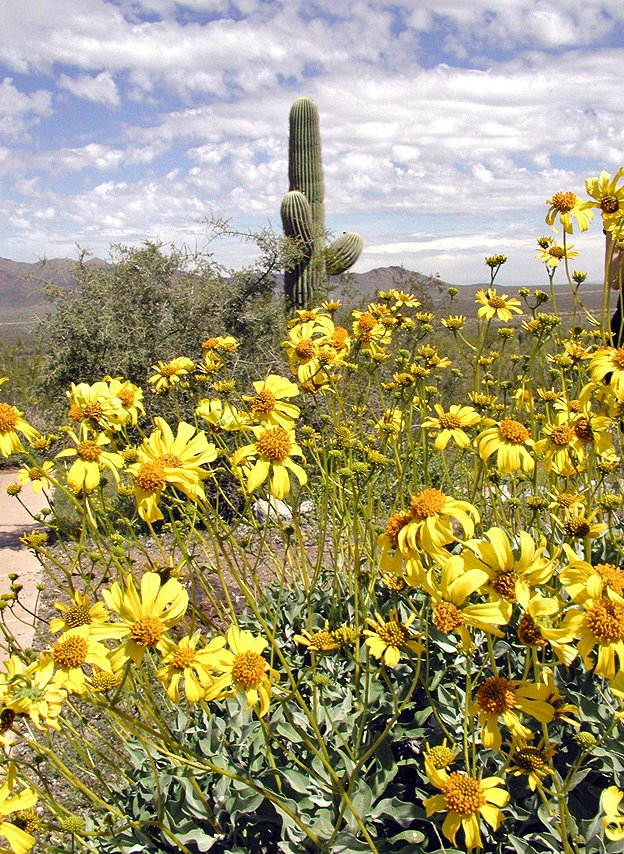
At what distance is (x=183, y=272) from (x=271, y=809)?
6.04 m

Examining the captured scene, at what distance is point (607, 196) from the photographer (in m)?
2.17

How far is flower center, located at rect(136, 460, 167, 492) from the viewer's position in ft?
4.76

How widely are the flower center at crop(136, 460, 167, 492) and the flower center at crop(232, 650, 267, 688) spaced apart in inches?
15.7

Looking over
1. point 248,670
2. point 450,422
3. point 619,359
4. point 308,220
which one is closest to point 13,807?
point 248,670

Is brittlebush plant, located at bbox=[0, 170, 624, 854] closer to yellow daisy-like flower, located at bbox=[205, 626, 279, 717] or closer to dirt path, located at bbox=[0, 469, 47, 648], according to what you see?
yellow daisy-like flower, located at bbox=[205, 626, 279, 717]

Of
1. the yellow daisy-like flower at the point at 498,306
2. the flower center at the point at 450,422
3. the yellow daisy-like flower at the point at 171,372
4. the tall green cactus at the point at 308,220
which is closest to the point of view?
the flower center at the point at 450,422

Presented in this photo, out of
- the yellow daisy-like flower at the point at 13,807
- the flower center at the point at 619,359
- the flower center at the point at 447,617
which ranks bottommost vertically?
the yellow daisy-like flower at the point at 13,807

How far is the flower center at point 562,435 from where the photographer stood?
2.09 m

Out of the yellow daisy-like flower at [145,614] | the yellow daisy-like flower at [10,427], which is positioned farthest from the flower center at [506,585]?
the yellow daisy-like flower at [10,427]

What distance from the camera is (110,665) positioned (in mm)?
1380

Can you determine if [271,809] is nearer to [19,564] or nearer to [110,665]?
[110,665]

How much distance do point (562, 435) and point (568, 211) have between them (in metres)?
0.87

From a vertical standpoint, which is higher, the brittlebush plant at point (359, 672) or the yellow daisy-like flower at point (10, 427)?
the yellow daisy-like flower at point (10, 427)

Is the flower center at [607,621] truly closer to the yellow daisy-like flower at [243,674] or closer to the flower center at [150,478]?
the yellow daisy-like flower at [243,674]
